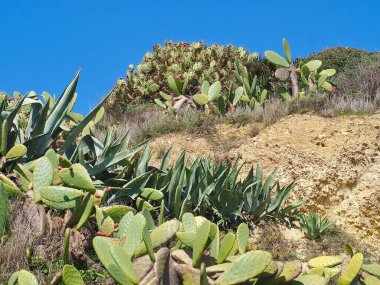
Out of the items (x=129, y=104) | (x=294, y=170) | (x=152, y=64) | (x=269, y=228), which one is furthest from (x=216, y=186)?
(x=152, y=64)

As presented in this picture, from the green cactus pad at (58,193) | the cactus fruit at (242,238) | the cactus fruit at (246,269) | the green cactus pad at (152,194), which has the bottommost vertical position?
the cactus fruit at (246,269)

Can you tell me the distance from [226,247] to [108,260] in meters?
0.93

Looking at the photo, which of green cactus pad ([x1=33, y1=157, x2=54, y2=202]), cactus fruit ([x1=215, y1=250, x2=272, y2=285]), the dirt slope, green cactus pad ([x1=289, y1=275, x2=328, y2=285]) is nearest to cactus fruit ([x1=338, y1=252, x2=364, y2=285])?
green cactus pad ([x1=289, y1=275, x2=328, y2=285])

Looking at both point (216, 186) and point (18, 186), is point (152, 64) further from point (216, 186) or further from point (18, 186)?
point (18, 186)

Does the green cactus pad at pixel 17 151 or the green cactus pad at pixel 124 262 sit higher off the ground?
the green cactus pad at pixel 17 151

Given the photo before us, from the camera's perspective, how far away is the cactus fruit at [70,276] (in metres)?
4.63

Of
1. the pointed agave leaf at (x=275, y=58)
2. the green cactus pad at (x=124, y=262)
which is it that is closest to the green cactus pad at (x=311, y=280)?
the green cactus pad at (x=124, y=262)

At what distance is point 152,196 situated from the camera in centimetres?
693

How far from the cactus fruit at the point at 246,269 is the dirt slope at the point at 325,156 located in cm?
494

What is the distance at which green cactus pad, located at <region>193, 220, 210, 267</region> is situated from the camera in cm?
465

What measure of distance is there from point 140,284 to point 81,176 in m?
1.36

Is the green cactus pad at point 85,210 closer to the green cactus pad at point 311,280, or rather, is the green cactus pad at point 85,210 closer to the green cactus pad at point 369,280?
the green cactus pad at point 311,280

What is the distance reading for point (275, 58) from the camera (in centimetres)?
1493

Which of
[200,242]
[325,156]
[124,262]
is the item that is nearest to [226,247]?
[200,242]
